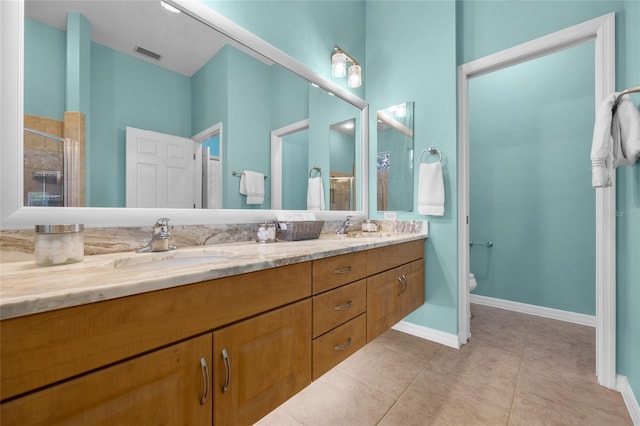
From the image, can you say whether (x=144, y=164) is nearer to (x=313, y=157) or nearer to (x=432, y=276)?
(x=313, y=157)

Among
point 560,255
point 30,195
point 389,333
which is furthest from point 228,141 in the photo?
point 560,255

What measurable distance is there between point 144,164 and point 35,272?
615mm

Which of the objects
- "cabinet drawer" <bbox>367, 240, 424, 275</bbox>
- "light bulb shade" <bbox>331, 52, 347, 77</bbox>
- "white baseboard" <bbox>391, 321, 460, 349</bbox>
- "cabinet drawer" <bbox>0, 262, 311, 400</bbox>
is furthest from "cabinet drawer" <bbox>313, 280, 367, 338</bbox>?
"light bulb shade" <bbox>331, 52, 347, 77</bbox>

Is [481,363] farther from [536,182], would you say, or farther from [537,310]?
[536,182]

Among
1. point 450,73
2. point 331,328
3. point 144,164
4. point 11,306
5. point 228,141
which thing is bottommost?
point 331,328

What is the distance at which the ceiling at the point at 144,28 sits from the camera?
0.99 m

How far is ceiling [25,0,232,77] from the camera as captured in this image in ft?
3.24

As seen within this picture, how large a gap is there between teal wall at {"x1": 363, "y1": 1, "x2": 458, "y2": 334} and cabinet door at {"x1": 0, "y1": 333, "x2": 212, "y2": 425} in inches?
71.4

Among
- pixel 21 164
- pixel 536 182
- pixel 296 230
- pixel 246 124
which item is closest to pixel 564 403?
pixel 296 230

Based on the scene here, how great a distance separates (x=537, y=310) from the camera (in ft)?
8.32

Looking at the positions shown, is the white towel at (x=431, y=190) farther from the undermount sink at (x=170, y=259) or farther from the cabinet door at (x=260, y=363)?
the undermount sink at (x=170, y=259)

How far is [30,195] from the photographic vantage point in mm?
918

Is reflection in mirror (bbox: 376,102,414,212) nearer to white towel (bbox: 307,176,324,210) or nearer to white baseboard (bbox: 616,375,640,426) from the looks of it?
white towel (bbox: 307,176,324,210)

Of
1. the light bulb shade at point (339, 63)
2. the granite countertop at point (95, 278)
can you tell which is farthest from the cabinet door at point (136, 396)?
the light bulb shade at point (339, 63)
